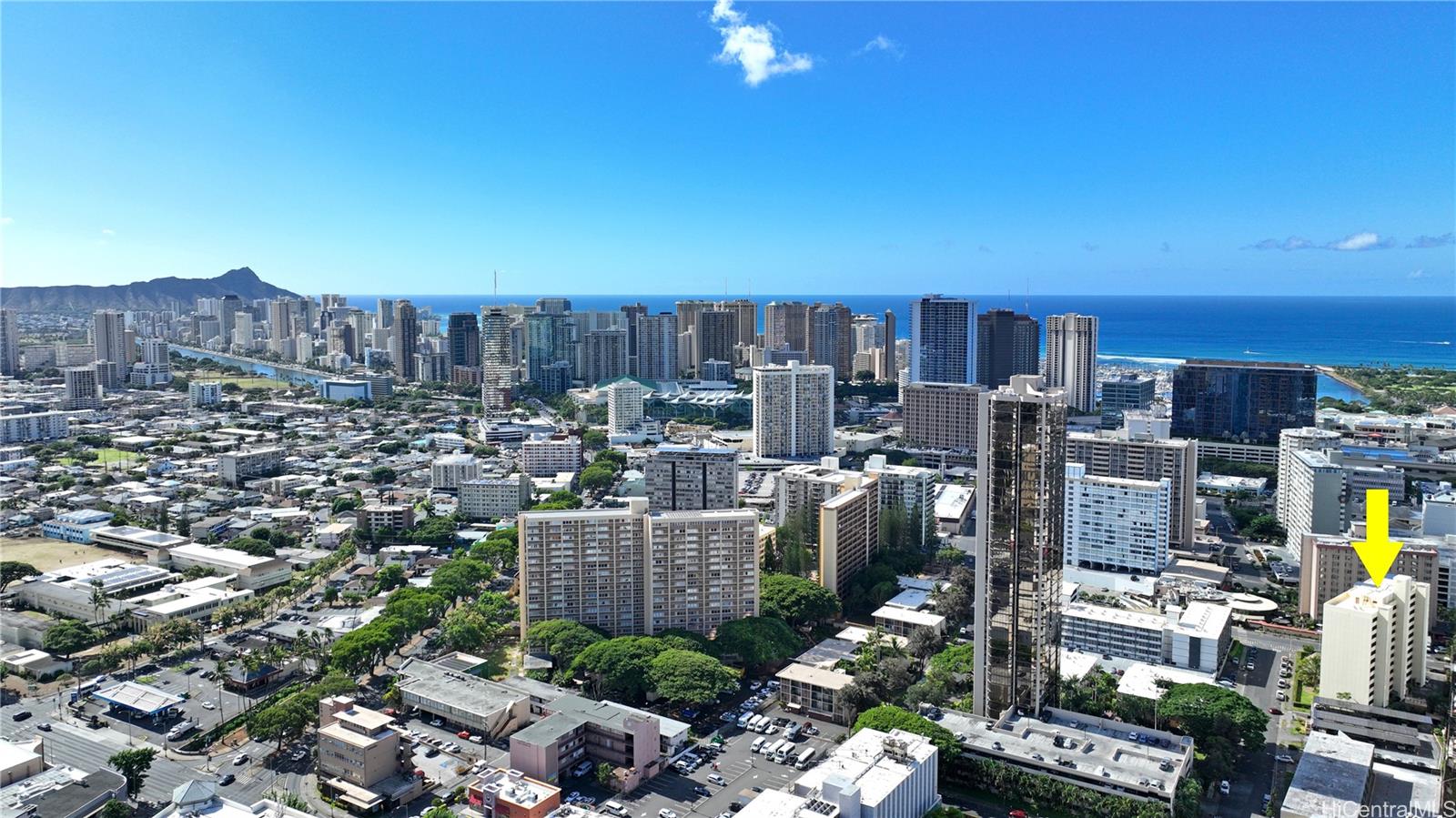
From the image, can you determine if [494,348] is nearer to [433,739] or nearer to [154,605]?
[154,605]

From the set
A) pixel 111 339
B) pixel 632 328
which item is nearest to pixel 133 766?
pixel 632 328

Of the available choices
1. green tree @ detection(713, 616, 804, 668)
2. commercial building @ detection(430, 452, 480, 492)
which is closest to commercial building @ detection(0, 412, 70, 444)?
commercial building @ detection(430, 452, 480, 492)

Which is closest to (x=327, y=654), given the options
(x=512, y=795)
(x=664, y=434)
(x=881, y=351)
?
(x=512, y=795)

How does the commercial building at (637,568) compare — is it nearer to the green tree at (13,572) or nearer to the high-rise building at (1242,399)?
the green tree at (13,572)

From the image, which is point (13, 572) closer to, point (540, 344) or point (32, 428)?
point (32, 428)

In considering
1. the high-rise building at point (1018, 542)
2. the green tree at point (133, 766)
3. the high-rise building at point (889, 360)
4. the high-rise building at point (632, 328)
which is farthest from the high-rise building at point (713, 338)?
the green tree at point (133, 766)

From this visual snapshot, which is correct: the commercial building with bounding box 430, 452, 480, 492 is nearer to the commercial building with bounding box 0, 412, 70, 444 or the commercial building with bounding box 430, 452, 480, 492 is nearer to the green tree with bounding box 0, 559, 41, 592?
the green tree with bounding box 0, 559, 41, 592
